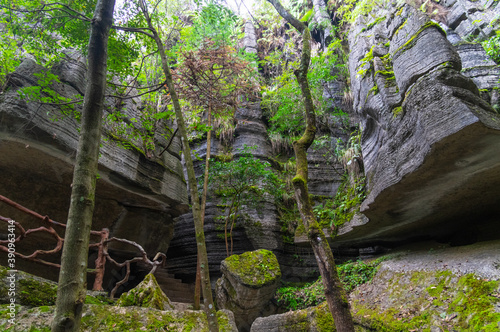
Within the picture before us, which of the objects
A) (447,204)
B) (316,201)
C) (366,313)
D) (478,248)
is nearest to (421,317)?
(366,313)

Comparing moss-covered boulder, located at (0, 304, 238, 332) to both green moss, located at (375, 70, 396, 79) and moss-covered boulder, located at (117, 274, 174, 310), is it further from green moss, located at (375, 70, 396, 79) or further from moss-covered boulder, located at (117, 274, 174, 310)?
green moss, located at (375, 70, 396, 79)

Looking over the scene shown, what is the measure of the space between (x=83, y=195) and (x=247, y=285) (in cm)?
546

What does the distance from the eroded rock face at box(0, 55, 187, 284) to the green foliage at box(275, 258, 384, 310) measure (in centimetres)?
414

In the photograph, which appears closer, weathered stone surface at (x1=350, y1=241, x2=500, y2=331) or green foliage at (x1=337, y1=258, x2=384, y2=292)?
weathered stone surface at (x1=350, y1=241, x2=500, y2=331)

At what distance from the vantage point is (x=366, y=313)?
5.32m

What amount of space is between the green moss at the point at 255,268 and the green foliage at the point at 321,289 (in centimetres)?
128

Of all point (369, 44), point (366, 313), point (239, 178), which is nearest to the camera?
point (366, 313)

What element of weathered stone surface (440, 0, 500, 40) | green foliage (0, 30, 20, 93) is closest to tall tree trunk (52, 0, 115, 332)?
→ green foliage (0, 30, 20, 93)

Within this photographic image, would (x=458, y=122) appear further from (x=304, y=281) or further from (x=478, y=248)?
(x=304, y=281)

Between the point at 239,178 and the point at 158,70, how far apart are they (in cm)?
468

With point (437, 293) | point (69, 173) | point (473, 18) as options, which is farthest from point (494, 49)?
point (69, 173)

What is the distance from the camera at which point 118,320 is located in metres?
3.07

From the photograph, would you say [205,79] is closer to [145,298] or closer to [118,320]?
[145,298]

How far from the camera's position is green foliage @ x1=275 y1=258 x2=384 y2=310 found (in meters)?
6.81
